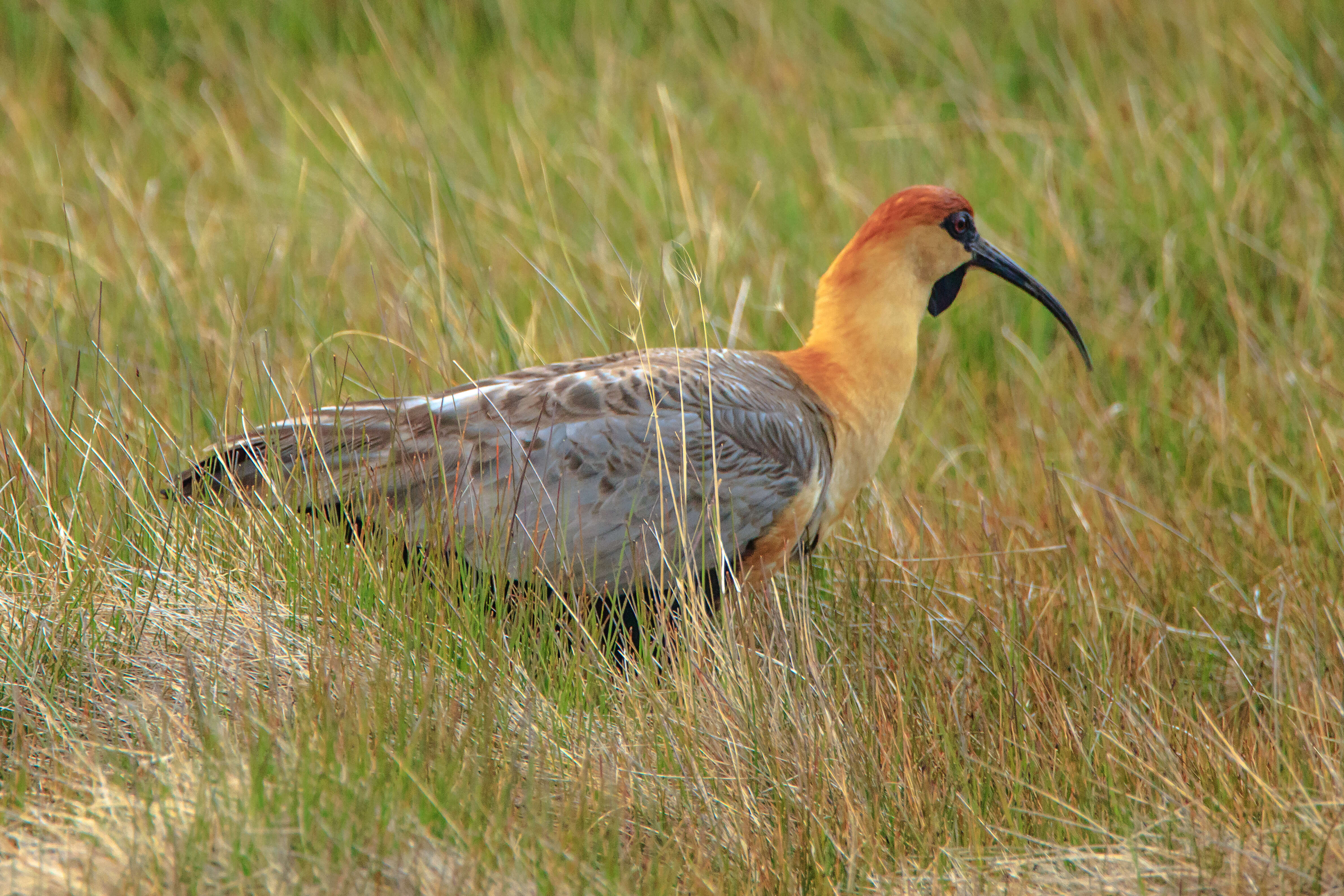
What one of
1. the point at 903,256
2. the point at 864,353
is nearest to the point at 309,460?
the point at 864,353

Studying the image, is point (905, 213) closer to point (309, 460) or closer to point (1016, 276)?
point (1016, 276)

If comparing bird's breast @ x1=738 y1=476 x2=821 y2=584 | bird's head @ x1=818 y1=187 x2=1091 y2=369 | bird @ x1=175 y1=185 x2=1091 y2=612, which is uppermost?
bird's head @ x1=818 y1=187 x2=1091 y2=369

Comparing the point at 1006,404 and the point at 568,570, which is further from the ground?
Answer: the point at 568,570

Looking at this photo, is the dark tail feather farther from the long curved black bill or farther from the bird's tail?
the long curved black bill

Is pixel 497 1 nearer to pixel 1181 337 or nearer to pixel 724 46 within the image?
pixel 724 46

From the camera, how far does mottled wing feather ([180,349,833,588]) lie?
331 cm

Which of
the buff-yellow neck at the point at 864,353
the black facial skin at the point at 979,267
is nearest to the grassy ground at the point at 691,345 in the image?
the buff-yellow neck at the point at 864,353

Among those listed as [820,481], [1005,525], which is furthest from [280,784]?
[1005,525]

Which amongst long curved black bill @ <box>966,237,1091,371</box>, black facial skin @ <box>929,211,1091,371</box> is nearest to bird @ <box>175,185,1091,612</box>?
black facial skin @ <box>929,211,1091,371</box>

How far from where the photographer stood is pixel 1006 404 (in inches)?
192

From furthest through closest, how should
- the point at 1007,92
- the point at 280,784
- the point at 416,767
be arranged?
the point at 1007,92, the point at 416,767, the point at 280,784

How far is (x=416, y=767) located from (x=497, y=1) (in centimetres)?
557

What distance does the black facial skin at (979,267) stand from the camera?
4094 millimetres

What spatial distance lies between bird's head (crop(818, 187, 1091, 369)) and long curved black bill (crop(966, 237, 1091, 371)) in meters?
0.01
